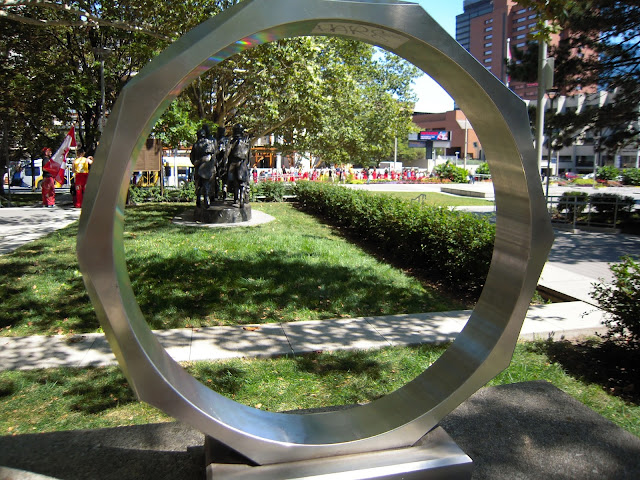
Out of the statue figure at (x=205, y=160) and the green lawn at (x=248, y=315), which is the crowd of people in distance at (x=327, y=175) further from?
the green lawn at (x=248, y=315)

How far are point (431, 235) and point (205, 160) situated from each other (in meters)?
8.19

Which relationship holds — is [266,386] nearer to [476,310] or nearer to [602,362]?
[476,310]

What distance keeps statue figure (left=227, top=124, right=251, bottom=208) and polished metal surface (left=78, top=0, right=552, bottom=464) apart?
12562 mm

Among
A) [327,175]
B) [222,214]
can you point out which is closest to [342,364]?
[222,214]

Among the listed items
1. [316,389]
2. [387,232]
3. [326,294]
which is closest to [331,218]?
[387,232]

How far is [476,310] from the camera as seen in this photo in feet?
10.00

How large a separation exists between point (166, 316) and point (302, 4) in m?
5.13

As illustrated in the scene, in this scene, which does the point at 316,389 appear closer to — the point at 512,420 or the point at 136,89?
the point at 512,420

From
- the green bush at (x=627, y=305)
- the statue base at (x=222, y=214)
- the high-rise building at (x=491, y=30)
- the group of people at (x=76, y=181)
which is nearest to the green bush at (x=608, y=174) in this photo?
the high-rise building at (x=491, y=30)

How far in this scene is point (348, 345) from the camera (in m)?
5.76

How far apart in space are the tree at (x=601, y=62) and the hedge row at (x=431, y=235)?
6.86 meters

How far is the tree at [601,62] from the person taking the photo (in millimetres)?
13773

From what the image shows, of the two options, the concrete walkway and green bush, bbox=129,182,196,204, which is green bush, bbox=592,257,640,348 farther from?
green bush, bbox=129,182,196,204

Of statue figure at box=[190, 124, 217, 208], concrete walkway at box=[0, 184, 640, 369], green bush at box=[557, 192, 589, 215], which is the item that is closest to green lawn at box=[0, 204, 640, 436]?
concrete walkway at box=[0, 184, 640, 369]
